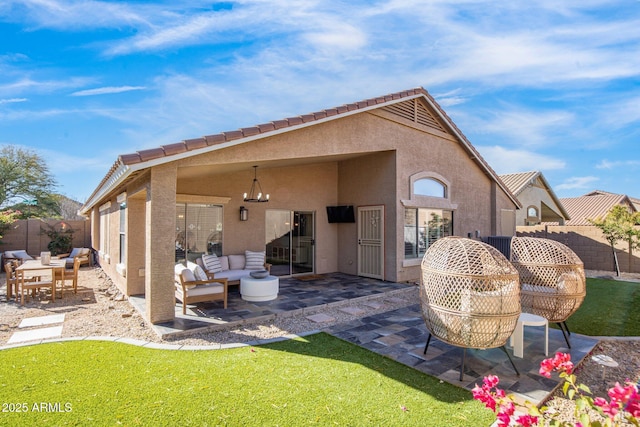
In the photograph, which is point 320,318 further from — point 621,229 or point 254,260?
point 621,229

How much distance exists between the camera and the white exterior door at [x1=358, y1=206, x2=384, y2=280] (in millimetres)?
11812

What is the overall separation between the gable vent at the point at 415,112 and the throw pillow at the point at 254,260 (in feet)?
20.9

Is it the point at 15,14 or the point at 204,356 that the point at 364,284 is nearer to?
the point at 204,356

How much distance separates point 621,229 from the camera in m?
15.3

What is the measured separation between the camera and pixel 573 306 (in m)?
5.97

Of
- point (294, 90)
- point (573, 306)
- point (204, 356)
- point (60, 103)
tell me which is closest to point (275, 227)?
point (294, 90)

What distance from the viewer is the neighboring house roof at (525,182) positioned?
71.3 feet

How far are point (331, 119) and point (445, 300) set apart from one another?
5.72 metres

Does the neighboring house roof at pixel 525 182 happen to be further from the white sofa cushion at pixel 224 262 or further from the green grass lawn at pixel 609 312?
the white sofa cushion at pixel 224 262

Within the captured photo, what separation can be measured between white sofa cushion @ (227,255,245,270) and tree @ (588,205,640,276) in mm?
16699

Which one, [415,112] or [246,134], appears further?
[415,112]

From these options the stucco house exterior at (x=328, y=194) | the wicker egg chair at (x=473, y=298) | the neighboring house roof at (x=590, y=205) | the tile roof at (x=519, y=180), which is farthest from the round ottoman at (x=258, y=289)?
the neighboring house roof at (x=590, y=205)

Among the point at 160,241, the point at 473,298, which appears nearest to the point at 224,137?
the point at 160,241

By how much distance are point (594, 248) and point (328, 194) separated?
14.4 meters
